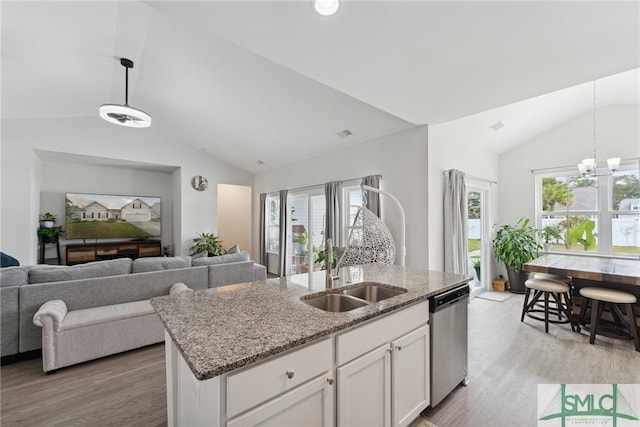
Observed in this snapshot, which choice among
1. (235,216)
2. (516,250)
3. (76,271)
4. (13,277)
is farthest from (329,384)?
(235,216)

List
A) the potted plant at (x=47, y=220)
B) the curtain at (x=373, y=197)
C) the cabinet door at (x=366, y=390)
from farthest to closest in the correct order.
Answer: the potted plant at (x=47, y=220) < the curtain at (x=373, y=197) < the cabinet door at (x=366, y=390)

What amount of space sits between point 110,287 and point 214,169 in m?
4.25

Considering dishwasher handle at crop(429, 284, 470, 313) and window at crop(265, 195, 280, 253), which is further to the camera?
window at crop(265, 195, 280, 253)

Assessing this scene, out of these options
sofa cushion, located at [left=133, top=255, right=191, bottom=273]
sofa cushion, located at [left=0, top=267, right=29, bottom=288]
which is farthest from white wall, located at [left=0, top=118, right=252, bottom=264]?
sofa cushion, located at [left=133, top=255, right=191, bottom=273]

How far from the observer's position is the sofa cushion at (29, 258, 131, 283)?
2.62 m

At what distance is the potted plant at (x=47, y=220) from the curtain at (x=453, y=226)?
23.3 ft

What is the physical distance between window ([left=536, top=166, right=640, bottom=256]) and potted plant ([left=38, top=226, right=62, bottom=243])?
920 cm

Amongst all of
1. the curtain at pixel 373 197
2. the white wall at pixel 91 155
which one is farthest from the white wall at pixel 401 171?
the white wall at pixel 91 155

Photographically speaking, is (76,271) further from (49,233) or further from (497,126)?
(497,126)

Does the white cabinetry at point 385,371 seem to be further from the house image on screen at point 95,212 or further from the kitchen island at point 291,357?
the house image on screen at point 95,212

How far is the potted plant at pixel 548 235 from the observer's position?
492cm

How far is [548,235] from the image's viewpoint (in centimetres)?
495

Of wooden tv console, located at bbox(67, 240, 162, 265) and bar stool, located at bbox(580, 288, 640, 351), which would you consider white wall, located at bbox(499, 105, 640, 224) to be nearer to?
bar stool, located at bbox(580, 288, 640, 351)

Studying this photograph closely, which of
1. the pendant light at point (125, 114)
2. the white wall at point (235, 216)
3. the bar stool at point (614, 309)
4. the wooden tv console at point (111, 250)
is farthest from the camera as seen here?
the white wall at point (235, 216)
